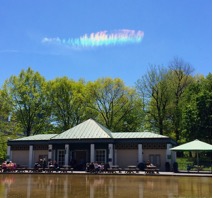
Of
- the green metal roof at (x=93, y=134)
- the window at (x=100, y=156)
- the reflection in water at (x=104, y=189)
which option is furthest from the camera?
the green metal roof at (x=93, y=134)

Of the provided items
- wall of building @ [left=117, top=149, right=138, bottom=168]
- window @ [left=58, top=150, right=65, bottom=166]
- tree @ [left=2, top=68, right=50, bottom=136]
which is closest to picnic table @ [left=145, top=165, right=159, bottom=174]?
wall of building @ [left=117, top=149, right=138, bottom=168]

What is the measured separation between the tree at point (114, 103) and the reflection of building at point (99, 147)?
1306 cm

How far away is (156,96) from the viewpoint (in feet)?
159

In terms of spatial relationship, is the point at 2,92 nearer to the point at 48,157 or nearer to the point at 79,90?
the point at 79,90

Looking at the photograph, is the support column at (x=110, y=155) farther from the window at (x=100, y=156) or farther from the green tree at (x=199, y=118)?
the green tree at (x=199, y=118)

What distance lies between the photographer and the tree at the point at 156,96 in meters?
47.3

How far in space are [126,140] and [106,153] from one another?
257 cm

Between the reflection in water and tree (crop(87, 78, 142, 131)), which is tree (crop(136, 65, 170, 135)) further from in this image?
the reflection in water

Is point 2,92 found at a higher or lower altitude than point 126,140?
higher

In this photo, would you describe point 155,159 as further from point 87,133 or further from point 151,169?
point 87,133

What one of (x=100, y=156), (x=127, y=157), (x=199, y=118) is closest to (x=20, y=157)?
(x=100, y=156)

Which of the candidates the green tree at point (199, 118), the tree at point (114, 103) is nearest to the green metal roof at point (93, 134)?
the green tree at point (199, 118)

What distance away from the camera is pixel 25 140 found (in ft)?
119

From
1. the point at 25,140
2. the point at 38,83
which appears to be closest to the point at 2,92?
the point at 38,83
